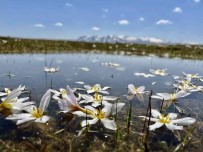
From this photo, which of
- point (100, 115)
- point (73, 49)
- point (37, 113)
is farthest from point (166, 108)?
point (73, 49)

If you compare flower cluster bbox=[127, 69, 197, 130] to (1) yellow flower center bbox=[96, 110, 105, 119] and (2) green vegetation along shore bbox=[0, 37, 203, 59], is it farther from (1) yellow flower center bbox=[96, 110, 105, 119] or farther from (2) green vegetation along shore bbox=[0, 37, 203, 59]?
(2) green vegetation along shore bbox=[0, 37, 203, 59]

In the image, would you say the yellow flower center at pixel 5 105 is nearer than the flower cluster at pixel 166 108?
No

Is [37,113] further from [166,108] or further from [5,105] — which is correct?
[166,108]

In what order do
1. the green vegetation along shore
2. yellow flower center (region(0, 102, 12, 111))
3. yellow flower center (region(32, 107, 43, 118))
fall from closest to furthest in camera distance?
yellow flower center (region(32, 107, 43, 118)), yellow flower center (region(0, 102, 12, 111)), the green vegetation along shore

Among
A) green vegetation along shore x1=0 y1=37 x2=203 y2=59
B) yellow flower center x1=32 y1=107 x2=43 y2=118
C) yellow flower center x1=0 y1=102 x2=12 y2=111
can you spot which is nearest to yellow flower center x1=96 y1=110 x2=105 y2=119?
yellow flower center x1=32 y1=107 x2=43 y2=118

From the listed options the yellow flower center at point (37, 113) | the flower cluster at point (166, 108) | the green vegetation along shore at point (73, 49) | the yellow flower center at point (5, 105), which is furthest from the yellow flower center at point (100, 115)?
the green vegetation along shore at point (73, 49)

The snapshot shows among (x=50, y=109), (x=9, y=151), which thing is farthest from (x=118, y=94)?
(x=9, y=151)

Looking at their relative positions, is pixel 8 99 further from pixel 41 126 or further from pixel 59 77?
pixel 59 77

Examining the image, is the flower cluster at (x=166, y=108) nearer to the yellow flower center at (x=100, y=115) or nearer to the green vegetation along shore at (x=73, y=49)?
the yellow flower center at (x=100, y=115)

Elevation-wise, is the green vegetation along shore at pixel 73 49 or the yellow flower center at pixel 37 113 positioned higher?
the yellow flower center at pixel 37 113

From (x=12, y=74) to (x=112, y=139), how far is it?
4623mm

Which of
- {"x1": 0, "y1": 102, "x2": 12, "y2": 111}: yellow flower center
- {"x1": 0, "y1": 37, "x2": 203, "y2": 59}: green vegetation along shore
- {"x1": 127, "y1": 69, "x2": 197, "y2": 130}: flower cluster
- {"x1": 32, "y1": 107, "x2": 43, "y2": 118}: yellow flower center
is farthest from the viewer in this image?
{"x1": 0, "y1": 37, "x2": 203, "y2": 59}: green vegetation along shore

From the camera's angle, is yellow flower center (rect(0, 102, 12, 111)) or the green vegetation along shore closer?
yellow flower center (rect(0, 102, 12, 111))

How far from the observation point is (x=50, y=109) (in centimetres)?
441
